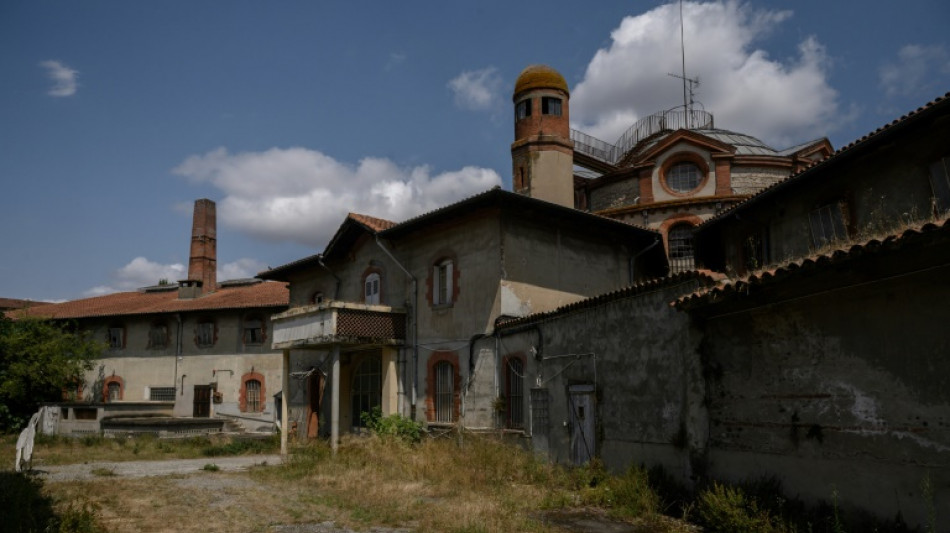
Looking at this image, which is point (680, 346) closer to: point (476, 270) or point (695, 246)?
point (476, 270)

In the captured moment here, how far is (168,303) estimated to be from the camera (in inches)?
1339

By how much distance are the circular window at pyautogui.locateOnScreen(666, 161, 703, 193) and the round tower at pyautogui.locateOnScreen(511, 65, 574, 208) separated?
12.2 feet

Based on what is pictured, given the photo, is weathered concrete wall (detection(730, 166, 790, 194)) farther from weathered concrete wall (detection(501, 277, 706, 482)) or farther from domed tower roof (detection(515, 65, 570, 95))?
weathered concrete wall (detection(501, 277, 706, 482))

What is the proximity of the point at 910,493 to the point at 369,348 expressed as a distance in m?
15.9

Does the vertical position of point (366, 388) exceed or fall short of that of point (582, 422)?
it exceeds it

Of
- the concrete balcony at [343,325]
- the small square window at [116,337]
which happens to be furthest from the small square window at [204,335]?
the concrete balcony at [343,325]

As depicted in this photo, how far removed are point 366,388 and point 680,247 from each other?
12.0m

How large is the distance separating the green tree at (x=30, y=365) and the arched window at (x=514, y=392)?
2276 cm

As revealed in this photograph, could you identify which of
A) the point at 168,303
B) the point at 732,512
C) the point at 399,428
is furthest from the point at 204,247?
the point at 732,512

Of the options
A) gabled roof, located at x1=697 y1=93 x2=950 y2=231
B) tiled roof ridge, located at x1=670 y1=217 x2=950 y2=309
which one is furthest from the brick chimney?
tiled roof ridge, located at x1=670 y1=217 x2=950 y2=309

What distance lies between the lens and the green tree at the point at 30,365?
1135 inches

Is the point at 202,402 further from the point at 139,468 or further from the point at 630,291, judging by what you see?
the point at 630,291

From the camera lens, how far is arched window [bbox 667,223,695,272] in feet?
81.0

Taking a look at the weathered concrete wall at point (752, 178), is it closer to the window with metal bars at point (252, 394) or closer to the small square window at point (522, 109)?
the small square window at point (522, 109)
